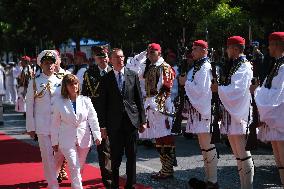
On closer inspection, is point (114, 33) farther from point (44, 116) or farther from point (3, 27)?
point (3, 27)

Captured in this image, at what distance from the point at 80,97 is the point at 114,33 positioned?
40.5ft

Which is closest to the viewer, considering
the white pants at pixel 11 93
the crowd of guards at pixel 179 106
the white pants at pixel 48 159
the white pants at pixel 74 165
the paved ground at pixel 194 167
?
the crowd of guards at pixel 179 106

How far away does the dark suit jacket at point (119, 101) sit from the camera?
7.66 meters

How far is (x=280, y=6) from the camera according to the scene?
10742mm

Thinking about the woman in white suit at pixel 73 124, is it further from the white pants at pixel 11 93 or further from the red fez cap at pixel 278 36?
the white pants at pixel 11 93

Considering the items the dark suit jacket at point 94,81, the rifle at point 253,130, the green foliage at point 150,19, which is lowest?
the rifle at point 253,130

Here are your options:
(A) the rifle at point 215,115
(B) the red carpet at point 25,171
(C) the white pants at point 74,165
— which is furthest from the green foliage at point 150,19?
(C) the white pants at point 74,165

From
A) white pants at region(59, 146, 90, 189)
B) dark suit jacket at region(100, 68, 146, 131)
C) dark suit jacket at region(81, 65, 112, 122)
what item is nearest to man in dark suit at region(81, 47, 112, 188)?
dark suit jacket at region(81, 65, 112, 122)

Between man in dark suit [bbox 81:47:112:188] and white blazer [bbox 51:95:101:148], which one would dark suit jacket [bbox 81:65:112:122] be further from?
white blazer [bbox 51:95:101:148]

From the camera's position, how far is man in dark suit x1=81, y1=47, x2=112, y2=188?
827 centimetres

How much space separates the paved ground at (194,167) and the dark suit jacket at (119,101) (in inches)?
50.1

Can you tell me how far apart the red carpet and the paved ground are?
21.3 inches

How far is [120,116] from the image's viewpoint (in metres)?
7.62

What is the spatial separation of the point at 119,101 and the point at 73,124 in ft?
2.46
